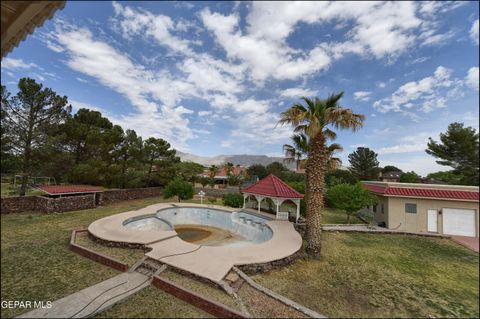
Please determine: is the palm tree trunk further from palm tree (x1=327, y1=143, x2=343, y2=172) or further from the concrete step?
the concrete step

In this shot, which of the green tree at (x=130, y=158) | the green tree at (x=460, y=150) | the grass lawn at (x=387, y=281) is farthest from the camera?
the green tree at (x=130, y=158)

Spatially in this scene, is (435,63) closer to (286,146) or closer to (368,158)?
(286,146)

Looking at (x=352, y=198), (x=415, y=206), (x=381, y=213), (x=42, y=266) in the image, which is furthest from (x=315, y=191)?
(x=42, y=266)

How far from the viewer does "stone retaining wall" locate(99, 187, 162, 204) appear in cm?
2075

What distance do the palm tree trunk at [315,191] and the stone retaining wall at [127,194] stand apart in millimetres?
19353

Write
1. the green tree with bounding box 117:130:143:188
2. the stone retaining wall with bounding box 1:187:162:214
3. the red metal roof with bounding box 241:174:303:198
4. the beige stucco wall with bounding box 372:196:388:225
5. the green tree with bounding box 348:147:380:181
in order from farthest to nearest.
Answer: the green tree with bounding box 348:147:380:181
the green tree with bounding box 117:130:143:188
the red metal roof with bounding box 241:174:303:198
the beige stucco wall with bounding box 372:196:388:225
the stone retaining wall with bounding box 1:187:162:214

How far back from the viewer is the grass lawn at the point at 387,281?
4.32 meters

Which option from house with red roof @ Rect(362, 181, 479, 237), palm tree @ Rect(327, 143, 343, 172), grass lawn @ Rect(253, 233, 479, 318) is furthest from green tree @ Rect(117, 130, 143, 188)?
house with red roof @ Rect(362, 181, 479, 237)

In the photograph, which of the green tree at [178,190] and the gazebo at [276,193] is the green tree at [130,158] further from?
the gazebo at [276,193]

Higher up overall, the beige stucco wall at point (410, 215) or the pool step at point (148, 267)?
the beige stucco wall at point (410, 215)

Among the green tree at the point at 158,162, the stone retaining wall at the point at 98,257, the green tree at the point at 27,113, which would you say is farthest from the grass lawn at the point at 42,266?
the green tree at the point at 158,162

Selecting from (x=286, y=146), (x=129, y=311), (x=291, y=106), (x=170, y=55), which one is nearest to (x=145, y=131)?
(x=170, y=55)

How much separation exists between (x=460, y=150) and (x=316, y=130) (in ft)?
14.2

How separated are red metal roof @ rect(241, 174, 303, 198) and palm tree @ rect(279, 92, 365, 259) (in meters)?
5.57
